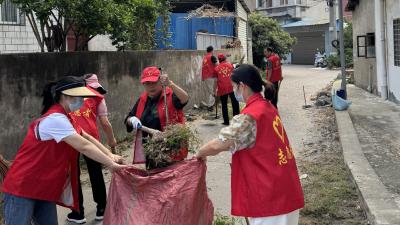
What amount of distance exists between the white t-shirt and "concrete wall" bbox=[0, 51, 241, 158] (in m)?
3.29

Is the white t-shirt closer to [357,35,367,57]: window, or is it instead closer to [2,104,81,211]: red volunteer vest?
[2,104,81,211]: red volunteer vest

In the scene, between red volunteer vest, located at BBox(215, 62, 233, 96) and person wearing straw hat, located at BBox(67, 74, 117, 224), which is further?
red volunteer vest, located at BBox(215, 62, 233, 96)

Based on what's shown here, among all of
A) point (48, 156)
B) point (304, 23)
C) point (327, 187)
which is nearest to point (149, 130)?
point (48, 156)

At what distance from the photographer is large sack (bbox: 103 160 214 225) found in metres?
3.58

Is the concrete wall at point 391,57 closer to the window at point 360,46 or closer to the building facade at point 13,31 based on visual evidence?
the window at point 360,46

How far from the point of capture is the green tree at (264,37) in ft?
94.7

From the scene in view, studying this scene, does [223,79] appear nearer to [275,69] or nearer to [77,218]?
[275,69]

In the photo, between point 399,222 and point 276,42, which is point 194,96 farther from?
point 276,42

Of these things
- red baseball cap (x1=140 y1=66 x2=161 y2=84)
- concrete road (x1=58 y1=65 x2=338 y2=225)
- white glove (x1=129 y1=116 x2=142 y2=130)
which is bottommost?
concrete road (x1=58 y1=65 x2=338 y2=225)

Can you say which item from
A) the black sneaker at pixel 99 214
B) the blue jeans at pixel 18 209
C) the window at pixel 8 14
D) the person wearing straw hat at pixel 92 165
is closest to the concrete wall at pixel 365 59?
the window at pixel 8 14

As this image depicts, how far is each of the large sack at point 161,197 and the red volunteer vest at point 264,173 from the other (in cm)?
45

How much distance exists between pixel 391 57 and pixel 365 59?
3.78m

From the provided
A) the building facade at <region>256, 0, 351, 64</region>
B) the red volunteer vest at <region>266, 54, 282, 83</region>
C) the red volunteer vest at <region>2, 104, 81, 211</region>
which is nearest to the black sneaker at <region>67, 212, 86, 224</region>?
the red volunteer vest at <region>2, 104, 81, 211</region>

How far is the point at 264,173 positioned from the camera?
3.19 metres
